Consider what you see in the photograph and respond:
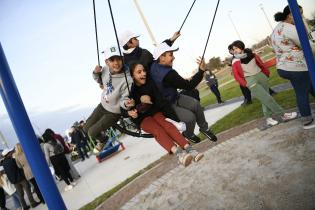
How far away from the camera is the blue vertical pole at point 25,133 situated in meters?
2.92

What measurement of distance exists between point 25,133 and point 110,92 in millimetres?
1610

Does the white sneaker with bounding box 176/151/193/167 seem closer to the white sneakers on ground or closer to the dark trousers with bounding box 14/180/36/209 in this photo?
the white sneakers on ground

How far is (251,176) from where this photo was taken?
229 inches

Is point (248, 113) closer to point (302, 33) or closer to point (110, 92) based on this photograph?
point (302, 33)

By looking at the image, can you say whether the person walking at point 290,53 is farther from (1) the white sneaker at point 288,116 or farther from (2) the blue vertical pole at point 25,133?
(2) the blue vertical pole at point 25,133

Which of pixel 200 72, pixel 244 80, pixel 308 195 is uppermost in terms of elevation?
pixel 200 72

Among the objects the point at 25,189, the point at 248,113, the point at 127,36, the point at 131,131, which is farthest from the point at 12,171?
the point at 248,113

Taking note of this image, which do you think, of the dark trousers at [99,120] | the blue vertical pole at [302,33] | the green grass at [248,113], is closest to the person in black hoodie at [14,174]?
the dark trousers at [99,120]

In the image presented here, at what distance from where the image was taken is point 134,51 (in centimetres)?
444

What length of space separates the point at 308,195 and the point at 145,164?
6.22 meters

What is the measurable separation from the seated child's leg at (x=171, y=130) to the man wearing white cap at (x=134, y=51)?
0.74 m

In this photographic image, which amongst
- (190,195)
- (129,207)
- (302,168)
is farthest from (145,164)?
(302,168)

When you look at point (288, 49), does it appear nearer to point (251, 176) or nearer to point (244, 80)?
point (244, 80)

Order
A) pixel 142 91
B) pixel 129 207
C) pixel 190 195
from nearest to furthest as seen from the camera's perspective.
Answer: pixel 142 91 → pixel 190 195 → pixel 129 207
